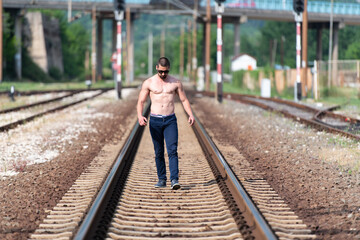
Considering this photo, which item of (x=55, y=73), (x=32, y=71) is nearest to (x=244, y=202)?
(x=32, y=71)

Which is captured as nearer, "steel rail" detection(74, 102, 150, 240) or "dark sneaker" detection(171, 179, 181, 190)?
"steel rail" detection(74, 102, 150, 240)

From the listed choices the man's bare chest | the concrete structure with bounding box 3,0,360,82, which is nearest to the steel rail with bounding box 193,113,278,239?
the man's bare chest

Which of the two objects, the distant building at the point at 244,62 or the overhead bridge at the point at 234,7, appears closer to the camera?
the overhead bridge at the point at 234,7

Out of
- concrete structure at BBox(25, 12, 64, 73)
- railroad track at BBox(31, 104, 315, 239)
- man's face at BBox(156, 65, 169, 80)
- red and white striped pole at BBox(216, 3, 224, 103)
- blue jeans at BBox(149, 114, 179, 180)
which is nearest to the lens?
railroad track at BBox(31, 104, 315, 239)

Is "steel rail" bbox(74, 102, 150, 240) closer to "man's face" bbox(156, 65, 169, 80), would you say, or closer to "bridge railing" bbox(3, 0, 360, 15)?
"man's face" bbox(156, 65, 169, 80)

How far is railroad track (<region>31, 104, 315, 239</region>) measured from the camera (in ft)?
17.7

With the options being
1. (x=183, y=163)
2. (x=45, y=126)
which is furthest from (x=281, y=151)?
(x=45, y=126)

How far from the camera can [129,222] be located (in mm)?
5793

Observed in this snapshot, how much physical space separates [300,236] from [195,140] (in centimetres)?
776

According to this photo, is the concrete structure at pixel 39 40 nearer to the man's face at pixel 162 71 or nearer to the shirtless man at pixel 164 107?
the shirtless man at pixel 164 107

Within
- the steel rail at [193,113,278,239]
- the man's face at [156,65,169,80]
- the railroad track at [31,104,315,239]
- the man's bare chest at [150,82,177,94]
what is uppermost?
the man's face at [156,65,169,80]

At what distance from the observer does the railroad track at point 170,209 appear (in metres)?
5.38

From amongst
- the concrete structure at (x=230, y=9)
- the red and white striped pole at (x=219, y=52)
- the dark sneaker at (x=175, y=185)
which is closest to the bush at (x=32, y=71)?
the concrete structure at (x=230, y=9)

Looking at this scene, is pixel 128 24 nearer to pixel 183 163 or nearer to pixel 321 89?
pixel 321 89
